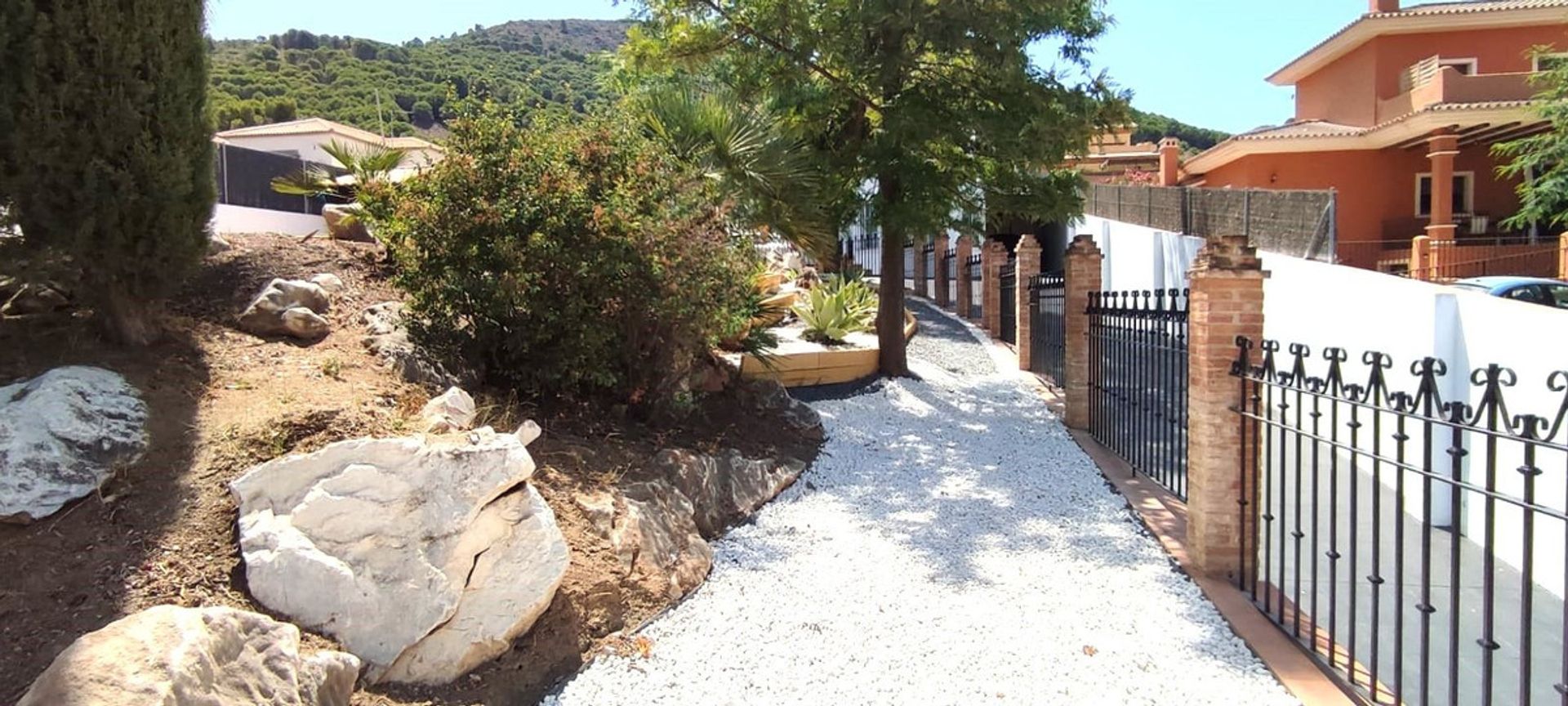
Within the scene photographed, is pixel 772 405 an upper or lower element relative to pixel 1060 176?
lower

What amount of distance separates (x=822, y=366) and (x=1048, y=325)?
296 cm

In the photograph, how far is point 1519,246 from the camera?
61.9 ft

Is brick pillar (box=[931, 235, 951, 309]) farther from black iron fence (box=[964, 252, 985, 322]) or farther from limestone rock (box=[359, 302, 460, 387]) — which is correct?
limestone rock (box=[359, 302, 460, 387])

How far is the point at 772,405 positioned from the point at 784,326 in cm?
350

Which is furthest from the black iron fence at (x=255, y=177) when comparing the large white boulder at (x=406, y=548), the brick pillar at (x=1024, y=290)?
the brick pillar at (x=1024, y=290)

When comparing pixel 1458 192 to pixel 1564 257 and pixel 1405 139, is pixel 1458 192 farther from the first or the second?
pixel 1564 257

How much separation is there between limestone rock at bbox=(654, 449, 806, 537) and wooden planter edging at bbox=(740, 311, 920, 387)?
217 cm

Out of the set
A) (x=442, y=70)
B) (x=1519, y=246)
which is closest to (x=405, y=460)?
(x=1519, y=246)

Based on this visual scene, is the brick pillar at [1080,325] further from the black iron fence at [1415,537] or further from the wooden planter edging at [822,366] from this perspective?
the wooden planter edging at [822,366]

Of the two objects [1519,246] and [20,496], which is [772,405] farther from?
[1519,246]

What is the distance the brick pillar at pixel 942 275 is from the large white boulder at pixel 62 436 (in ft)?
57.3

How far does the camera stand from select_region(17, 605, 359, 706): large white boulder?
2.69m

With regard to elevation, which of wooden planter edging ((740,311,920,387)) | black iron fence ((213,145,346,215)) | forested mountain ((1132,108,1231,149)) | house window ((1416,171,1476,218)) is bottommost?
wooden planter edging ((740,311,920,387))

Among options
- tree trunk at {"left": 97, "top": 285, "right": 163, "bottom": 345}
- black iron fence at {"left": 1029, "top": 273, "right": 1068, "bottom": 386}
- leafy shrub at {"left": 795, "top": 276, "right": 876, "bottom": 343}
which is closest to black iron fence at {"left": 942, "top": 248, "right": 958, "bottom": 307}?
black iron fence at {"left": 1029, "top": 273, "right": 1068, "bottom": 386}
